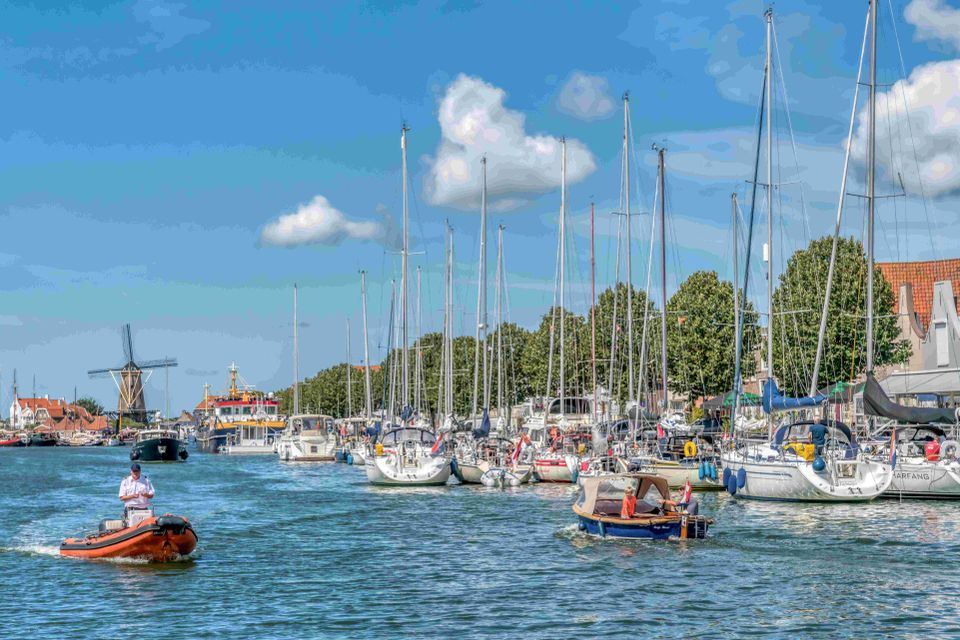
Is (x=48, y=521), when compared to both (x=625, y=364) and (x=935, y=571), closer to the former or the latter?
(x=935, y=571)

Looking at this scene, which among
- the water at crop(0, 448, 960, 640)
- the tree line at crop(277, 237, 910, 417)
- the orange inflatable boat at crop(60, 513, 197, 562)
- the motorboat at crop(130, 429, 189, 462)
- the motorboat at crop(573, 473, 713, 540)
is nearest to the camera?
the water at crop(0, 448, 960, 640)

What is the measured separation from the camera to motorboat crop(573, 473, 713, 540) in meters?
38.3

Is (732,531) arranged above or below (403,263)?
below

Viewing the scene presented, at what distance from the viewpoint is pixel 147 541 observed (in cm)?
3553

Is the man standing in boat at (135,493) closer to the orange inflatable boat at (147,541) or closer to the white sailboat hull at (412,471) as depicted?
the orange inflatable boat at (147,541)

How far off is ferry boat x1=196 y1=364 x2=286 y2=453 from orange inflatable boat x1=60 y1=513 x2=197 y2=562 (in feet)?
348

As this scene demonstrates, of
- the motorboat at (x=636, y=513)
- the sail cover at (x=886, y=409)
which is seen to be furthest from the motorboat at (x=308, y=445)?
the motorboat at (x=636, y=513)

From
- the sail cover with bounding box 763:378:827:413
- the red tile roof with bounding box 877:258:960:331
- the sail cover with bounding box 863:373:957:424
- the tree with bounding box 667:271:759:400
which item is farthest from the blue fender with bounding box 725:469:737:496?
the red tile roof with bounding box 877:258:960:331

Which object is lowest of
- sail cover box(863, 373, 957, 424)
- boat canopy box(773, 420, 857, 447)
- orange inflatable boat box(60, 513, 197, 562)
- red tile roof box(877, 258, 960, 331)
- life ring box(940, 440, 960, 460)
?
orange inflatable boat box(60, 513, 197, 562)

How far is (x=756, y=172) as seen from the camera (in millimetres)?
61656

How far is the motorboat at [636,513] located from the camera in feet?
126

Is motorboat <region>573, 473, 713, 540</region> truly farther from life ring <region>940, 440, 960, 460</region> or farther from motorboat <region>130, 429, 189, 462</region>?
motorboat <region>130, 429, 189, 462</region>

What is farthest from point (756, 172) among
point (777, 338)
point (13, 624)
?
point (13, 624)

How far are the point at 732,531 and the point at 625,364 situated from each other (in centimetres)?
5576
